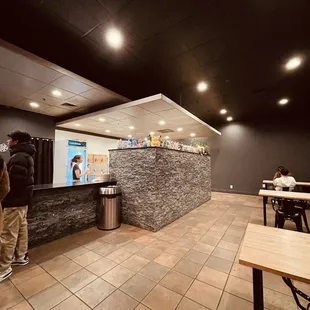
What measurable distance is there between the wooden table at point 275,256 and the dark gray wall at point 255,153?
22.8ft

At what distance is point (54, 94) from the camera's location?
4.09 metres

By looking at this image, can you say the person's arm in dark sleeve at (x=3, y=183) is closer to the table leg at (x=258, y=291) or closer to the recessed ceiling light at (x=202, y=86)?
the table leg at (x=258, y=291)

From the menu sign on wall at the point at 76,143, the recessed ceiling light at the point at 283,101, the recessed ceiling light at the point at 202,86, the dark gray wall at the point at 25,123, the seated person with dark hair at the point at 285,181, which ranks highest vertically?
the recessed ceiling light at the point at 202,86

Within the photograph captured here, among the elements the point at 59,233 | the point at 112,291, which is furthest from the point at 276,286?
the point at 59,233

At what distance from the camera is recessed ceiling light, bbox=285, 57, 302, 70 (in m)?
3.24

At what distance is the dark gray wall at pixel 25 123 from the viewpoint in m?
4.85

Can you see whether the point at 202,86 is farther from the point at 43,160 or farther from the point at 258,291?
the point at 43,160

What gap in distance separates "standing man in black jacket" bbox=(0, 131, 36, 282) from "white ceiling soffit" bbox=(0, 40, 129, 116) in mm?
1571

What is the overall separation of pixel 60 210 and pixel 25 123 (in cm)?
407


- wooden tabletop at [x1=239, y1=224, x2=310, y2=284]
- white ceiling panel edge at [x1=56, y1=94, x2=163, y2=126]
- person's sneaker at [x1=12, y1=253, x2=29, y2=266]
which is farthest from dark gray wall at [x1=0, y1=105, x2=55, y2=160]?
wooden tabletop at [x1=239, y1=224, x2=310, y2=284]

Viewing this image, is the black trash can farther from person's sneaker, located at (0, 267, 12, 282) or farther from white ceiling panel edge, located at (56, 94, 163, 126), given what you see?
white ceiling panel edge, located at (56, 94, 163, 126)

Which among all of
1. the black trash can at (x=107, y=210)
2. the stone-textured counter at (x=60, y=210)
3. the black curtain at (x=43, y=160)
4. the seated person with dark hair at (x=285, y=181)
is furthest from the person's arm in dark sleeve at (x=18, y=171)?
the seated person with dark hair at (x=285, y=181)

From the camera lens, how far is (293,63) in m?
3.37

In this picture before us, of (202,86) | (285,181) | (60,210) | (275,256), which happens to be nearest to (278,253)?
(275,256)
